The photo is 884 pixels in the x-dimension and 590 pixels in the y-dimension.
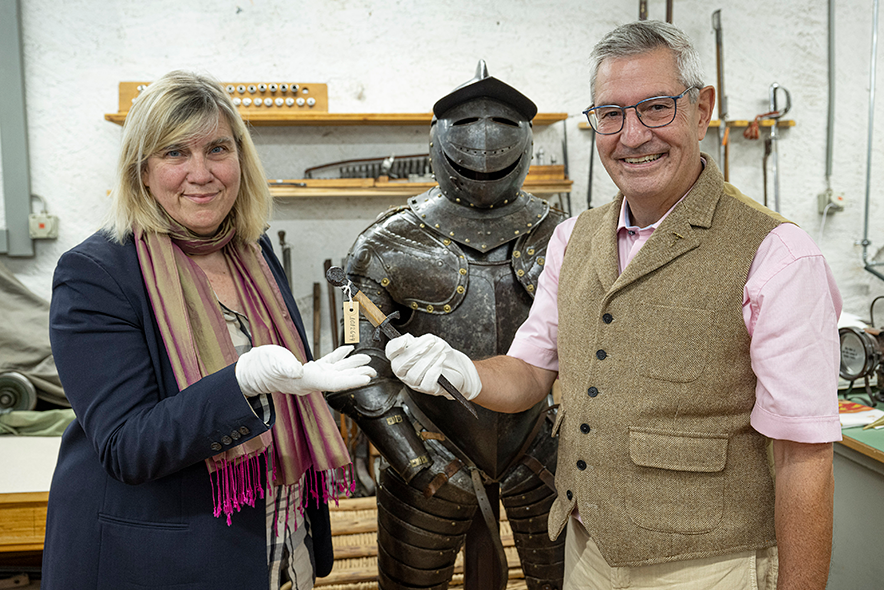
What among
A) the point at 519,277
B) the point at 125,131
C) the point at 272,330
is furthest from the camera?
the point at 519,277

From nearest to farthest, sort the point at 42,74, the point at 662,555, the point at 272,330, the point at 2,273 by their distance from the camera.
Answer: the point at 662,555 < the point at 272,330 < the point at 2,273 < the point at 42,74

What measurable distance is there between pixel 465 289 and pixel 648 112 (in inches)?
33.2

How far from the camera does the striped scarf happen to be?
119cm

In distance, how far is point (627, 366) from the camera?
1.10 meters

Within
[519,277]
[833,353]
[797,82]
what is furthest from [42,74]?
[797,82]

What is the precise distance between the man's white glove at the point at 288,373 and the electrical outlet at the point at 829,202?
3732 mm

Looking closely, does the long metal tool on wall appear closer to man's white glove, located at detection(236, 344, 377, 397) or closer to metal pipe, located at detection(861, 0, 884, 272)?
man's white glove, located at detection(236, 344, 377, 397)

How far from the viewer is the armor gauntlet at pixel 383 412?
1745 mm

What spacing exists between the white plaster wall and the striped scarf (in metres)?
2.37

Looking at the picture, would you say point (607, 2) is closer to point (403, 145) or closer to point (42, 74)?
point (403, 145)

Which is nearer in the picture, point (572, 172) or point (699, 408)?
point (699, 408)

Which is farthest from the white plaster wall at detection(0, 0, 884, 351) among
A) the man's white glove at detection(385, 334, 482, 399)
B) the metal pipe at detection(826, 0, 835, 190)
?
the man's white glove at detection(385, 334, 482, 399)

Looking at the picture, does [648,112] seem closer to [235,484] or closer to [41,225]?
[235,484]

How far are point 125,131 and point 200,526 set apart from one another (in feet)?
2.50
